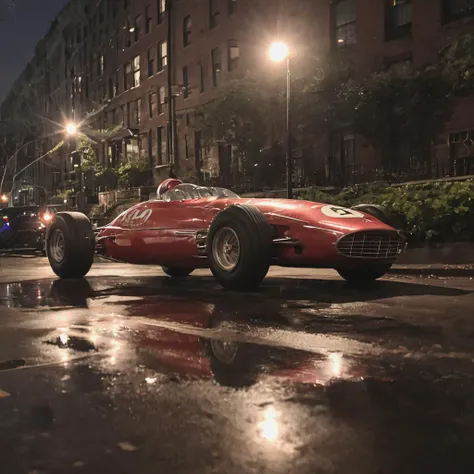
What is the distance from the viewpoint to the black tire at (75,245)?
10414 millimetres

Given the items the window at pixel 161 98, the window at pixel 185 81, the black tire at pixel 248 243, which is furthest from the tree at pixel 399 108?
the window at pixel 161 98

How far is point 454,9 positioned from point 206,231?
16.8 m

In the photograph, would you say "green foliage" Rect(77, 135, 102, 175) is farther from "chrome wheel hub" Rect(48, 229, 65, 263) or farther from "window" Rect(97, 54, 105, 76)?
"chrome wheel hub" Rect(48, 229, 65, 263)

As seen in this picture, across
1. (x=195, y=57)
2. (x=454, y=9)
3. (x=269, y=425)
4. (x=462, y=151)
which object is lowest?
(x=269, y=425)

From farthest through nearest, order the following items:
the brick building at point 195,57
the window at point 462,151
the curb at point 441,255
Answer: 1. the brick building at point 195,57
2. the window at point 462,151
3. the curb at point 441,255

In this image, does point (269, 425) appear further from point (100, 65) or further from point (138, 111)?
point (100, 65)

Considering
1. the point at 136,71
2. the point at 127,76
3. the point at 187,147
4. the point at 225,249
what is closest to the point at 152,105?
the point at 136,71

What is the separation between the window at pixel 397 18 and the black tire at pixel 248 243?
17.8 metres

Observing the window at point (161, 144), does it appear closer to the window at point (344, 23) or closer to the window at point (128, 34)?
the window at point (128, 34)

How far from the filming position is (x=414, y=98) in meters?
21.0

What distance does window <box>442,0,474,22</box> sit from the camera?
21.5 meters

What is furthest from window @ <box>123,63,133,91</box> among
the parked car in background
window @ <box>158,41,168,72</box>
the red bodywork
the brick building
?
the red bodywork

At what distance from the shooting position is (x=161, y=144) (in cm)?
3969

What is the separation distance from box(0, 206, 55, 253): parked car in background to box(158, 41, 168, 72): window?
17.0m
